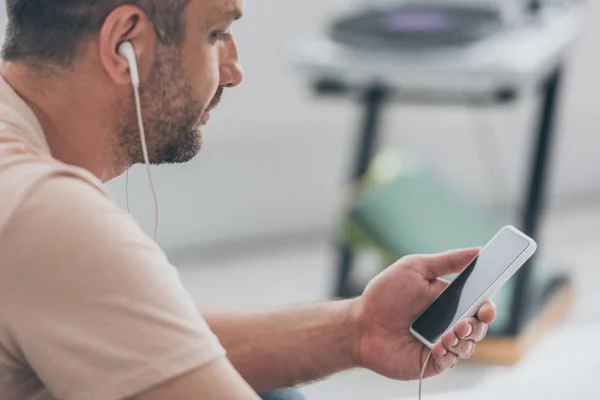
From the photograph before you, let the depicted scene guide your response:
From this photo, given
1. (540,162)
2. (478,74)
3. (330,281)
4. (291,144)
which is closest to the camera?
(478,74)

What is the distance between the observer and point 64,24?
89cm

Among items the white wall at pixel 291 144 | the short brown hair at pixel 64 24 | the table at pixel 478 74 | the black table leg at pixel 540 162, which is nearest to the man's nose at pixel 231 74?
the short brown hair at pixel 64 24

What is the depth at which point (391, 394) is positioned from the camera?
6.98 feet

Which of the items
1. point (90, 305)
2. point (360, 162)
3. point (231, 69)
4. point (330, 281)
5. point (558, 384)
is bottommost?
point (330, 281)

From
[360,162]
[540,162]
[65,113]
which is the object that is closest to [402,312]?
[65,113]

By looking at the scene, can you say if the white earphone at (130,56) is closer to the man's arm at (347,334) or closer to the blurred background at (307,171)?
the man's arm at (347,334)

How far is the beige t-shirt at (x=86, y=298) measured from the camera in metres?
0.77

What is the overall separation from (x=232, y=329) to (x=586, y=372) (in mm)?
434

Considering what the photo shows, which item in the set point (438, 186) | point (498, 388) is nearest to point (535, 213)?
point (438, 186)

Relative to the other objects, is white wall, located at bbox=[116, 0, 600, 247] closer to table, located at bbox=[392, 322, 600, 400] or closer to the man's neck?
table, located at bbox=[392, 322, 600, 400]

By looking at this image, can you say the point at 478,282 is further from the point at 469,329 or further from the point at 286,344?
the point at 286,344

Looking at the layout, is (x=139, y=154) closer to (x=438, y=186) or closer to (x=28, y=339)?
(x=28, y=339)

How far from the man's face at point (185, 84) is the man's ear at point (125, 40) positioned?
0.01m

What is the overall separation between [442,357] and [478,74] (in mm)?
1011
